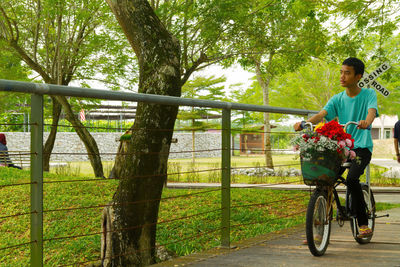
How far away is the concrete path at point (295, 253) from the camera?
4336 mm

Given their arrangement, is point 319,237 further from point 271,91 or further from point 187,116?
point 271,91

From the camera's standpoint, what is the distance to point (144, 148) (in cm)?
583

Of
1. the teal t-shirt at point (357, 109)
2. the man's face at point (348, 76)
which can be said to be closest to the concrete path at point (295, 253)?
the teal t-shirt at point (357, 109)

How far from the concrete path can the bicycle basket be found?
27.2 inches

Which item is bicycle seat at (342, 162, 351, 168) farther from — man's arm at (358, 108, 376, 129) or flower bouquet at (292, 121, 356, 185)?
man's arm at (358, 108, 376, 129)

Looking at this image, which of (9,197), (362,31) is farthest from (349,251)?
(362,31)

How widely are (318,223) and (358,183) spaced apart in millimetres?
661

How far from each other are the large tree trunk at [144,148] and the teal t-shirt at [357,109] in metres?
1.77

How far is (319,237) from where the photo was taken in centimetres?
466

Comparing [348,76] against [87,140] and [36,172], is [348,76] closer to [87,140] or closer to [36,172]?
[36,172]

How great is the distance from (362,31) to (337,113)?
35.5ft

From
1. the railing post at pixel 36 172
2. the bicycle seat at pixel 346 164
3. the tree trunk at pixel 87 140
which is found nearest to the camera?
the railing post at pixel 36 172

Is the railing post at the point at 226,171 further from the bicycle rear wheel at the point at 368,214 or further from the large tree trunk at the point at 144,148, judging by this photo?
the bicycle rear wheel at the point at 368,214

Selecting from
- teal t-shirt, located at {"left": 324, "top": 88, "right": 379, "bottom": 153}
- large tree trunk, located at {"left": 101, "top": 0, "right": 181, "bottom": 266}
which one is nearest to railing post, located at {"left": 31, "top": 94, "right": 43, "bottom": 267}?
large tree trunk, located at {"left": 101, "top": 0, "right": 181, "bottom": 266}
